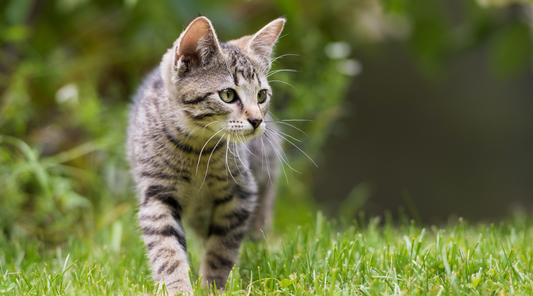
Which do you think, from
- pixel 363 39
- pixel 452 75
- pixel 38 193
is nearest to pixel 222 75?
pixel 38 193

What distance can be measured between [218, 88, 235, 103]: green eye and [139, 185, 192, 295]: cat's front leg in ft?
1.49

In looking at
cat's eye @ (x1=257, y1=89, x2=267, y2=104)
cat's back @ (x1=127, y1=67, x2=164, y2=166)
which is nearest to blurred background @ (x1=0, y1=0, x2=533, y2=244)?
cat's back @ (x1=127, y1=67, x2=164, y2=166)

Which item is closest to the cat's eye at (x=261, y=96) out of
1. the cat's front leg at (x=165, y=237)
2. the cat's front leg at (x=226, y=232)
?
the cat's front leg at (x=226, y=232)

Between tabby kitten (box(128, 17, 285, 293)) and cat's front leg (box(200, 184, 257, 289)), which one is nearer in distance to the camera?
tabby kitten (box(128, 17, 285, 293))

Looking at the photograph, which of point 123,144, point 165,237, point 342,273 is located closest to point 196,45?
point 165,237

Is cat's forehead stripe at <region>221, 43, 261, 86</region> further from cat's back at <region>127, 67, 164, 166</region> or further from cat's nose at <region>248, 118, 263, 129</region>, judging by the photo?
cat's back at <region>127, 67, 164, 166</region>

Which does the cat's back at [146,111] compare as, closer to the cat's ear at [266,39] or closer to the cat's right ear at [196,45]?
the cat's right ear at [196,45]

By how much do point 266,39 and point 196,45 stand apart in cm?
39

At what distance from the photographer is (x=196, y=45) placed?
1771 millimetres

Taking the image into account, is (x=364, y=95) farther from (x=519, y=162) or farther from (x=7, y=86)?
(x=7, y=86)

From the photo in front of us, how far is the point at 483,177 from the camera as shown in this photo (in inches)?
221

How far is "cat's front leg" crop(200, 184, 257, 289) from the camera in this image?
1.93 meters

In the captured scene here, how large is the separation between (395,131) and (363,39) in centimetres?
184

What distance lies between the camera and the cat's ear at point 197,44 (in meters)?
1.70
